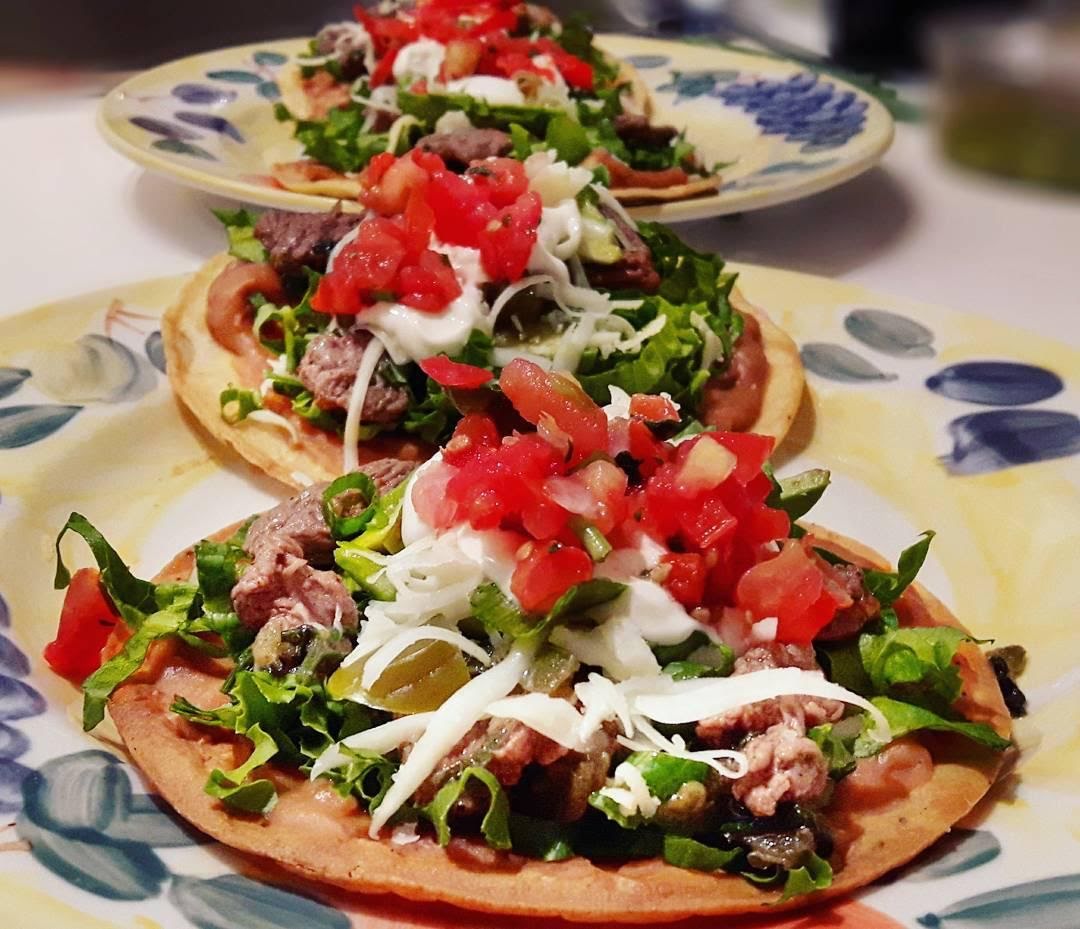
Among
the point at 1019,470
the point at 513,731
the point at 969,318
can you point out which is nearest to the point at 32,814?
the point at 513,731

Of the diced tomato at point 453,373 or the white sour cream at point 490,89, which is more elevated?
the diced tomato at point 453,373

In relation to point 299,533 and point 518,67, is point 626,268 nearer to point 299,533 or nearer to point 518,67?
point 299,533

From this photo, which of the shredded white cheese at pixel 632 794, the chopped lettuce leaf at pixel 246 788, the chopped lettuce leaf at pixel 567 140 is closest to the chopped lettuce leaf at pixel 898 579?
the shredded white cheese at pixel 632 794

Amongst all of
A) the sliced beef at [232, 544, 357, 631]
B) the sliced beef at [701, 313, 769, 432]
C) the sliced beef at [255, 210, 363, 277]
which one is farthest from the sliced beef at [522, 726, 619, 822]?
the sliced beef at [255, 210, 363, 277]

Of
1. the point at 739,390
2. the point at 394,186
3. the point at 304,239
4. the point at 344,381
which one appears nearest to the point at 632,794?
the point at 344,381

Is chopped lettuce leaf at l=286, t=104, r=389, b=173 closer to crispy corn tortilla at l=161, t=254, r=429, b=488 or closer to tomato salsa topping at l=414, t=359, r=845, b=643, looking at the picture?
crispy corn tortilla at l=161, t=254, r=429, b=488

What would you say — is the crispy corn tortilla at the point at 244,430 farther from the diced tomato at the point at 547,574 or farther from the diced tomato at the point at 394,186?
the diced tomato at the point at 547,574
